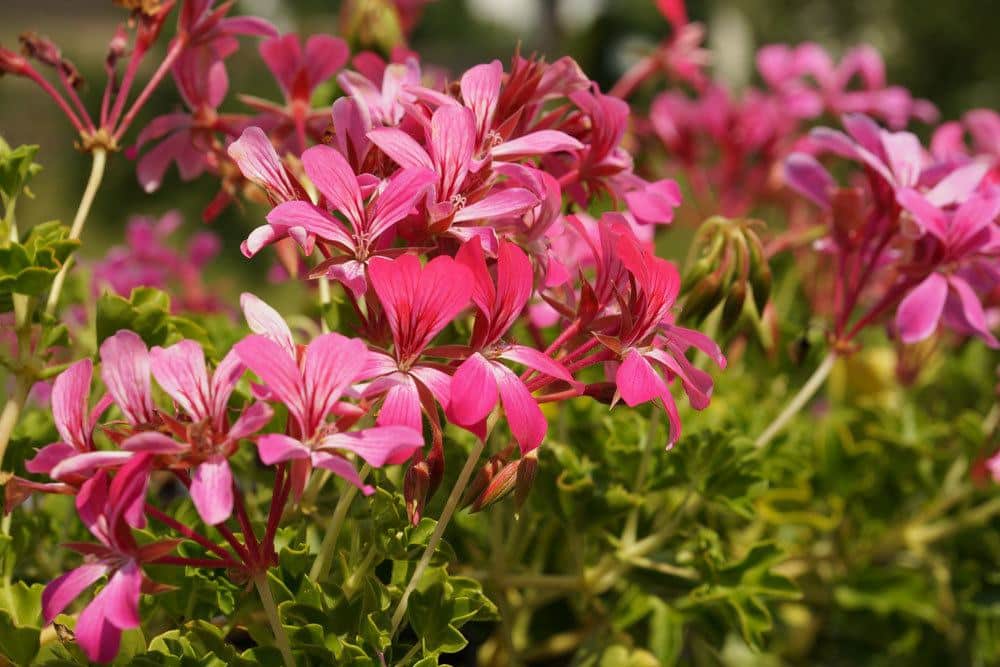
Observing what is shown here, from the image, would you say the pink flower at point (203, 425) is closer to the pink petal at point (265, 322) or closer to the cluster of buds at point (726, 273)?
the pink petal at point (265, 322)

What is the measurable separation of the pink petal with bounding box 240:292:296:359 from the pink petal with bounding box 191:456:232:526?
0.06m

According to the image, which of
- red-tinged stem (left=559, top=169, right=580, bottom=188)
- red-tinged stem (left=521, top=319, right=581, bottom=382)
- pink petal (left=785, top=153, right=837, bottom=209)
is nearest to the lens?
red-tinged stem (left=521, top=319, right=581, bottom=382)

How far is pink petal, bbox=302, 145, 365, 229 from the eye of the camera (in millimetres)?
419

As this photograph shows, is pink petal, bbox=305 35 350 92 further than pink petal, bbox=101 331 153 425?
Yes

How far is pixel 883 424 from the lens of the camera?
901 millimetres

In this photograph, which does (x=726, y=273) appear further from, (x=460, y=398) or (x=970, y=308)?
(x=460, y=398)

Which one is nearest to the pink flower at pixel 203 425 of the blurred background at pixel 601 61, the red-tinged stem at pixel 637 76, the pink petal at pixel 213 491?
the pink petal at pixel 213 491

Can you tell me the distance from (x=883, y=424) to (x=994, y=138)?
14.0 inches

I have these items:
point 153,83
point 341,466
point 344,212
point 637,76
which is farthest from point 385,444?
point 637,76

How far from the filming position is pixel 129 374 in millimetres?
415

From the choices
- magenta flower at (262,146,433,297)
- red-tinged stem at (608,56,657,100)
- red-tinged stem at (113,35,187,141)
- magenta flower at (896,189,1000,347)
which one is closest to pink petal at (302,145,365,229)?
magenta flower at (262,146,433,297)

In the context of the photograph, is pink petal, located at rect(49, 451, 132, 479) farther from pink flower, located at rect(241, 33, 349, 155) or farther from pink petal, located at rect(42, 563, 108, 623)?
pink flower, located at rect(241, 33, 349, 155)

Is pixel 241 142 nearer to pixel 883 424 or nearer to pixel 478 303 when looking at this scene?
pixel 478 303

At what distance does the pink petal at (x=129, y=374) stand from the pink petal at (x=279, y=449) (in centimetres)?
8
